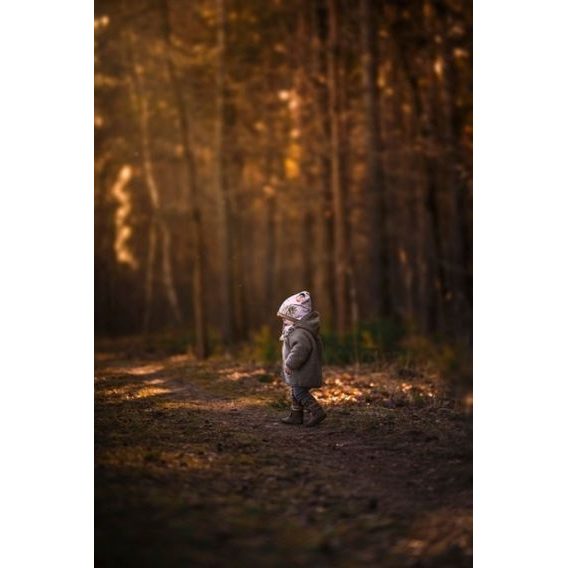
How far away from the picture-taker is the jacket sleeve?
19.9ft

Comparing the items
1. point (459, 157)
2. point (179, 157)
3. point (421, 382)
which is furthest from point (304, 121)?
point (421, 382)

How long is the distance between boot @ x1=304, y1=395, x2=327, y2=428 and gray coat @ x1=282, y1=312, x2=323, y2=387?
25 centimetres

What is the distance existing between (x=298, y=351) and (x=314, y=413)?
0.65 meters

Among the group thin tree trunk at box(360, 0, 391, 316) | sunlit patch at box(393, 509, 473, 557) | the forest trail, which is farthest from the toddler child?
thin tree trunk at box(360, 0, 391, 316)

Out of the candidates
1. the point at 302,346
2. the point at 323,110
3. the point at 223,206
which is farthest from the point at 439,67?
the point at 302,346

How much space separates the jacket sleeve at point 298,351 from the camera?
607cm

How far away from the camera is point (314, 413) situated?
20.6 ft

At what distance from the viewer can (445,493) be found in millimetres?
4934

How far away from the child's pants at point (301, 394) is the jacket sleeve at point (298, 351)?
284 millimetres

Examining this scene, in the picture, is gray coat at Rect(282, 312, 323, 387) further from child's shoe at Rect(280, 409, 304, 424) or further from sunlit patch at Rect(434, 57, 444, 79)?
sunlit patch at Rect(434, 57, 444, 79)
